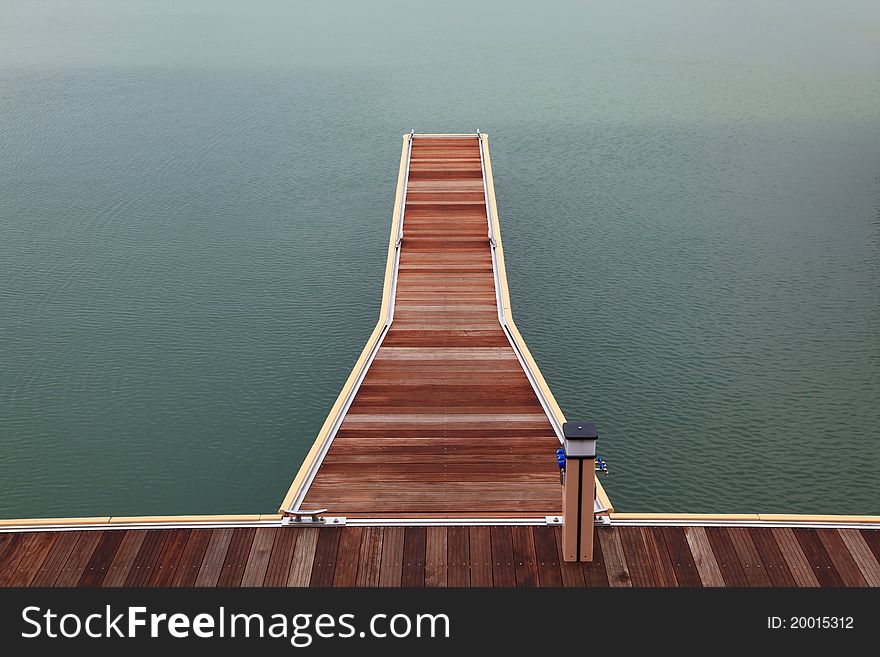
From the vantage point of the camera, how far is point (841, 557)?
8.63 metres

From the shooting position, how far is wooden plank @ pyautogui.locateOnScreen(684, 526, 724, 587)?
838 cm

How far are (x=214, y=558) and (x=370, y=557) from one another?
4.60 feet

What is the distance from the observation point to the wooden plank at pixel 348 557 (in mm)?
8500

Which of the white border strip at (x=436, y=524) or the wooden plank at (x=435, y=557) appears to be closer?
the wooden plank at (x=435, y=557)

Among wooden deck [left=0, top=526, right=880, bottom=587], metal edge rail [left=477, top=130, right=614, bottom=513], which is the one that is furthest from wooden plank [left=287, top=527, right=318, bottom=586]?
metal edge rail [left=477, top=130, right=614, bottom=513]

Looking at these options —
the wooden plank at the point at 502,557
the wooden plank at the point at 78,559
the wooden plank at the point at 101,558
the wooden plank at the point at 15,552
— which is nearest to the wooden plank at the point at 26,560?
the wooden plank at the point at 15,552

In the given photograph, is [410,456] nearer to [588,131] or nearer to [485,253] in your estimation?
[485,253]

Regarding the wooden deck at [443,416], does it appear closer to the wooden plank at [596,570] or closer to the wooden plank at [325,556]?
the wooden plank at [325,556]

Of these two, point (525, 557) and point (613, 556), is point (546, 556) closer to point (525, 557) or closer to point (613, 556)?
point (525, 557)

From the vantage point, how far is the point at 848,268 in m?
20.0

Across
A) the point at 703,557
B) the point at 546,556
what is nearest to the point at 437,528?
the point at 546,556

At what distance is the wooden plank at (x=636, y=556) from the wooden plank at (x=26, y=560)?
5.23 metres

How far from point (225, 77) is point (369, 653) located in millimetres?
32641

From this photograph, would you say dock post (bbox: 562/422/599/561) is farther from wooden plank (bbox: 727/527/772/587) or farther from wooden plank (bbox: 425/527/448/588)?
wooden plank (bbox: 727/527/772/587)
